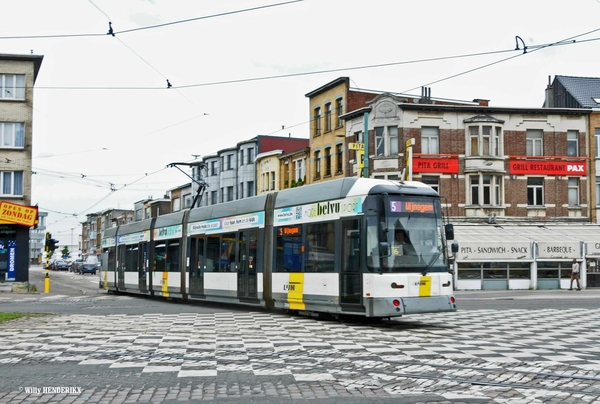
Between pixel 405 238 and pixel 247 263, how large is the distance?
634cm

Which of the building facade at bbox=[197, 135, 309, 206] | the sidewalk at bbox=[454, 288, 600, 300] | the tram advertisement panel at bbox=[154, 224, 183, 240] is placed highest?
the building facade at bbox=[197, 135, 309, 206]

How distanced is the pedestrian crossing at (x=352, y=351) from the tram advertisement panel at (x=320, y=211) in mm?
2431

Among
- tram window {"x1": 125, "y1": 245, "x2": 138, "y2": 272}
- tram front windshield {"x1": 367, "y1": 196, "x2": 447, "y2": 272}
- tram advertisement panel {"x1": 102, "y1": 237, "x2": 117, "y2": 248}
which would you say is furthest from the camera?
tram advertisement panel {"x1": 102, "y1": 237, "x2": 117, "y2": 248}

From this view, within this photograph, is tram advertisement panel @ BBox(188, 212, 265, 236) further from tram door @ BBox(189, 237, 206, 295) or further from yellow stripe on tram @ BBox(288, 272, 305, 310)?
yellow stripe on tram @ BBox(288, 272, 305, 310)

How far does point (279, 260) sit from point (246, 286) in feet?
6.87

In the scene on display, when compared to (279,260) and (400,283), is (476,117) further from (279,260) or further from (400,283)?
(400,283)

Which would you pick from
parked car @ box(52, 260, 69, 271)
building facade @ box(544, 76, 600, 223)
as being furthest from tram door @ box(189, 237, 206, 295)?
parked car @ box(52, 260, 69, 271)

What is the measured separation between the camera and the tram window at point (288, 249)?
18109 mm

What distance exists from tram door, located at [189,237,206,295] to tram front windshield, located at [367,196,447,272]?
378 inches

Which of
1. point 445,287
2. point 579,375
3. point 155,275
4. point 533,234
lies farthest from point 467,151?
point 579,375

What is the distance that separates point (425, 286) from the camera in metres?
15.5

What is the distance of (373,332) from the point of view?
14.3 m

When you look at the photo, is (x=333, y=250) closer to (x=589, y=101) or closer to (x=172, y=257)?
(x=172, y=257)

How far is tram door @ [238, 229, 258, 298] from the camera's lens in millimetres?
20281
